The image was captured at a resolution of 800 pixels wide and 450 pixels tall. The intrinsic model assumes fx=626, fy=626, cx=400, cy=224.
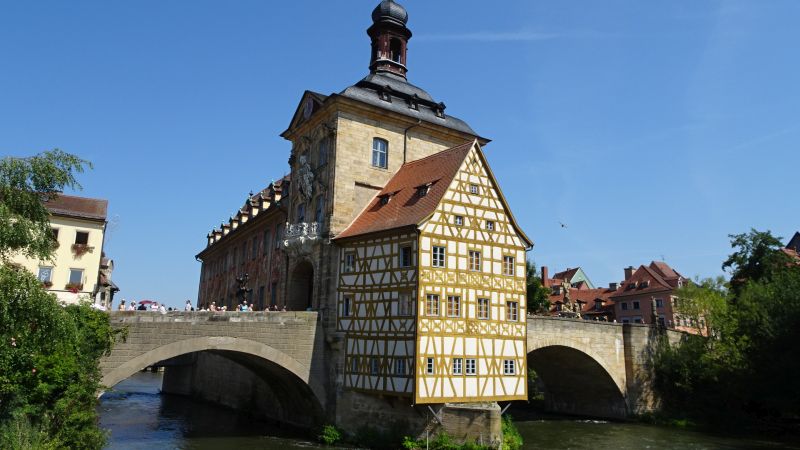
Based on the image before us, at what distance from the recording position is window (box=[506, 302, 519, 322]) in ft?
75.0

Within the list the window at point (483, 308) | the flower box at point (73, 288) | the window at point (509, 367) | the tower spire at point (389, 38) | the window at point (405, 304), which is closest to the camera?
the window at point (405, 304)

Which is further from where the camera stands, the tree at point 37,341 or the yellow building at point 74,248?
the yellow building at point 74,248

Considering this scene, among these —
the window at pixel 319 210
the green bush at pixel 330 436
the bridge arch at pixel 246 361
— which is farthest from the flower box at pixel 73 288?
the green bush at pixel 330 436

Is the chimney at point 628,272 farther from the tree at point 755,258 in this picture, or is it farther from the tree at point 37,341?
the tree at point 37,341

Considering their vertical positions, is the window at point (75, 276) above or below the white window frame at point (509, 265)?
below

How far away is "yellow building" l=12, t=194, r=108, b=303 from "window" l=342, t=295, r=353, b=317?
10296 millimetres

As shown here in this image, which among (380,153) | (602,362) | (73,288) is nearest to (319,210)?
(380,153)

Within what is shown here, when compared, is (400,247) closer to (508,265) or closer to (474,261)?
(474,261)

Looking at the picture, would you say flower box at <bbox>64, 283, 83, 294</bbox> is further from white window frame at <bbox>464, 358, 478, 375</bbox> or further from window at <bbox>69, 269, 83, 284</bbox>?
white window frame at <bbox>464, 358, 478, 375</bbox>

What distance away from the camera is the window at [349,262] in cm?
2347

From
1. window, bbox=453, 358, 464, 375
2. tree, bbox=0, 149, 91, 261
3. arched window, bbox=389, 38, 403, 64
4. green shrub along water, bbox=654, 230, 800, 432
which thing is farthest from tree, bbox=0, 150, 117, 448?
green shrub along water, bbox=654, 230, 800, 432

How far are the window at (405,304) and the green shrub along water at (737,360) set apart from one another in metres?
17.1

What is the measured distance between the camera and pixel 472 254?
22234 mm

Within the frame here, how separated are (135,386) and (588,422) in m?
38.3
